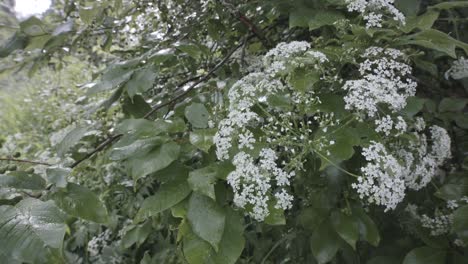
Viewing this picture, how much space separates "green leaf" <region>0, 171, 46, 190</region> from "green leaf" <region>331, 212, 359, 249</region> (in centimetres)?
77

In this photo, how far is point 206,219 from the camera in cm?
100

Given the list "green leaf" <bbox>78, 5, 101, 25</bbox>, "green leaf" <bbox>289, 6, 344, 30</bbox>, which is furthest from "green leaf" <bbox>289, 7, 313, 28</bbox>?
"green leaf" <bbox>78, 5, 101, 25</bbox>

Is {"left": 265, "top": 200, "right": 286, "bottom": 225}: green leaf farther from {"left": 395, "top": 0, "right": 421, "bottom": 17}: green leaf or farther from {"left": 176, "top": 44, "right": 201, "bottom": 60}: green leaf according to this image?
{"left": 395, "top": 0, "right": 421, "bottom": 17}: green leaf

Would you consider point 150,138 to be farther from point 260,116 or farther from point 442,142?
point 442,142

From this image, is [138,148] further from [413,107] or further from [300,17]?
[413,107]

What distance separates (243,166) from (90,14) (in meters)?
0.91

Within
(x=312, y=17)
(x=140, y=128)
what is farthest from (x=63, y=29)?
(x=312, y=17)

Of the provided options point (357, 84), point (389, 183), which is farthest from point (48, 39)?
point (389, 183)

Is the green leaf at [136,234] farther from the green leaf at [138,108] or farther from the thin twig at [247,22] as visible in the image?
the thin twig at [247,22]

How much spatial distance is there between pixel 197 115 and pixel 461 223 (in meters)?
Result: 0.73

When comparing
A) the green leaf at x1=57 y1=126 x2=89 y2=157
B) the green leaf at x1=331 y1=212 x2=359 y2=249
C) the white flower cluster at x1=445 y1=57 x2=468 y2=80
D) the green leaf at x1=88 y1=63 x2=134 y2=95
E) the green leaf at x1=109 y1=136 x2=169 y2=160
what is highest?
the green leaf at x1=88 y1=63 x2=134 y2=95

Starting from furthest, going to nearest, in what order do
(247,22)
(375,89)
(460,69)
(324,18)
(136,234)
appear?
(247,22), (136,234), (460,69), (324,18), (375,89)

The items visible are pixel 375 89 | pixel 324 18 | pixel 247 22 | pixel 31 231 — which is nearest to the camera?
pixel 31 231

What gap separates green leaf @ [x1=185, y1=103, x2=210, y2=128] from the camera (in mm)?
1162
